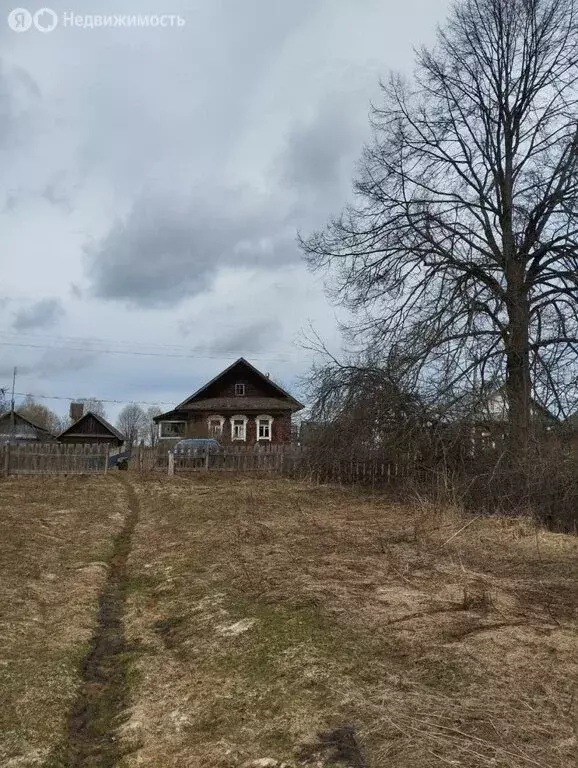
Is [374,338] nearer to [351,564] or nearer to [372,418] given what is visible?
[372,418]

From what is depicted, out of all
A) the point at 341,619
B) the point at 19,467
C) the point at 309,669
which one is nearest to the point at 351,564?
the point at 341,619

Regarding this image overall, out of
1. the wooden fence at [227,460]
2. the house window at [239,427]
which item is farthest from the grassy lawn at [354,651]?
the house window at [239,427]

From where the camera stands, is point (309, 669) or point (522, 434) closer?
point (309, 669)

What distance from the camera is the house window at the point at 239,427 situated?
41094mm

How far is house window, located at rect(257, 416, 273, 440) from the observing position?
135 feet

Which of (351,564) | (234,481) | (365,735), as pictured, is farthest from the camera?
(234,481)

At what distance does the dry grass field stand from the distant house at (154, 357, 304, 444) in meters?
30.2

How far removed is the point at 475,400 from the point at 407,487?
8.52 ft

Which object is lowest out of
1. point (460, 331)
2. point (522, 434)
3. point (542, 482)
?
point (542, 482)

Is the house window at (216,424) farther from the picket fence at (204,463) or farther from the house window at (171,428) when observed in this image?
the picket fence at (204,463)

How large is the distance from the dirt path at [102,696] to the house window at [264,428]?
111 ft

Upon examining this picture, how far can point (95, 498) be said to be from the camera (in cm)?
1585

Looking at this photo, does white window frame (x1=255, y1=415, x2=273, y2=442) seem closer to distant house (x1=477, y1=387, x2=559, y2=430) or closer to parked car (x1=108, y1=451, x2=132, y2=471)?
parked car (x1=108, y1=451, x2=132, y2=471)

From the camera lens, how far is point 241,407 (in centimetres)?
4016
